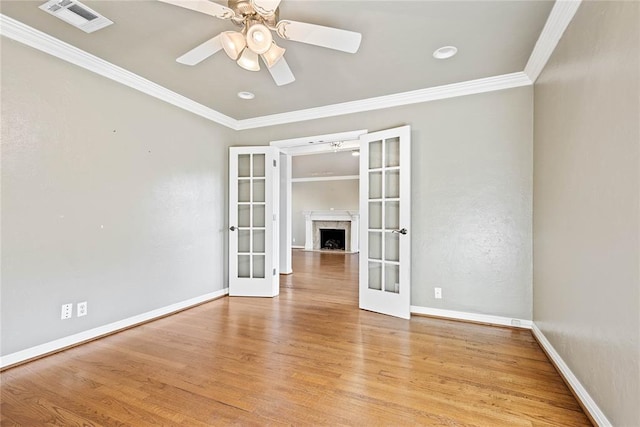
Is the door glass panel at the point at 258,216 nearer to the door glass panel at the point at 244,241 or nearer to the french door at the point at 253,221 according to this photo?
the french door at the point at 253,221

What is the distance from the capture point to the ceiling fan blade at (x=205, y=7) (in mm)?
1553

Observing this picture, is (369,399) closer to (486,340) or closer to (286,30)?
(486,340)

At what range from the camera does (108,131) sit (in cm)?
282

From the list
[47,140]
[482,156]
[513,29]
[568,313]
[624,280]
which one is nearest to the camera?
[624,280]

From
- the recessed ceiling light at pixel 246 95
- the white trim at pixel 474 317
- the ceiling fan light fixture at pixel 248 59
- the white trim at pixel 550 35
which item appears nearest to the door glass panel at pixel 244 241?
the recessed ceiling light at pixel 246 95

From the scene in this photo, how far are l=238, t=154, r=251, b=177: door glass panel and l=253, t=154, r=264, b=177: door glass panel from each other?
0.30 ft

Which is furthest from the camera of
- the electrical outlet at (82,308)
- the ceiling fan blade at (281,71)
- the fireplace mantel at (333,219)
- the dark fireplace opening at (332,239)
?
the dark fireplace opening at (332,239)

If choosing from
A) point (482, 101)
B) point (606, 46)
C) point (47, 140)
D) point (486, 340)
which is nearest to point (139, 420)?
point (47, 140)

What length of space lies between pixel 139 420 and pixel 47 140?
2.24 metres

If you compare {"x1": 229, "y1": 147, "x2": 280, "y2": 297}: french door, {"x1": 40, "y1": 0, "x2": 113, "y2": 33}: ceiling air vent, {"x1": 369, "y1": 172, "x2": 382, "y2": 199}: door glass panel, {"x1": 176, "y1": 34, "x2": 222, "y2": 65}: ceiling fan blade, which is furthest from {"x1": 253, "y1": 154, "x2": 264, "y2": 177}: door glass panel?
{"x1": 40, "y1": 0, "x2": 113, "y2": 33}: ceiling air vent

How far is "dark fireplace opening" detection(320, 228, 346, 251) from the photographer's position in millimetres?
9648

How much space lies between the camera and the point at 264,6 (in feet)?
5.16

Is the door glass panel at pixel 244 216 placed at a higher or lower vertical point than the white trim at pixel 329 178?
lower

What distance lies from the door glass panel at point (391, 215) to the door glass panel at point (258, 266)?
1847mm
